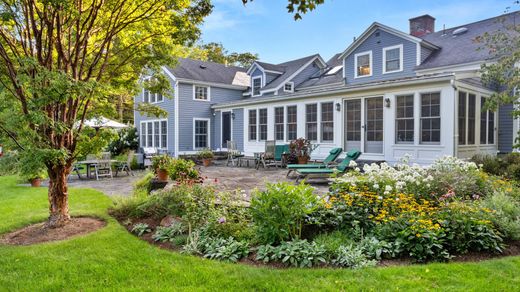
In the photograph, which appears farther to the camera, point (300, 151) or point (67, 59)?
point (300, 151)

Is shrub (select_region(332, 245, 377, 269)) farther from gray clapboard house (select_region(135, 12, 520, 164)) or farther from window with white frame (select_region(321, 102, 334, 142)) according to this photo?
window with white frame (select_region(321, 102, 334, 142))

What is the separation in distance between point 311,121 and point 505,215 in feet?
31.0

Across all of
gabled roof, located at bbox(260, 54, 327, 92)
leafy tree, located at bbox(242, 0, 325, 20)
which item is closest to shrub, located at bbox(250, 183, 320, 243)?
leafy tree, located at bbox(242, 0, 325, 20)

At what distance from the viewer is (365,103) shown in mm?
11812

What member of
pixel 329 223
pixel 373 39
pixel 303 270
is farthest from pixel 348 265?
pixel 373 39

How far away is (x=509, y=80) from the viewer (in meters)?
9.98

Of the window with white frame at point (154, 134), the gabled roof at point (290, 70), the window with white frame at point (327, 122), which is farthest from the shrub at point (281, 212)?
the window with white frame at point (154, 134)

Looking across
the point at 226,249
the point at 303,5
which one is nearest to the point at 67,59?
the point at 226,249

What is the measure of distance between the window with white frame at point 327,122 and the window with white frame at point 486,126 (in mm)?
5045

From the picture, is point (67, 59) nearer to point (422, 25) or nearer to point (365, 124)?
point (365, 124)

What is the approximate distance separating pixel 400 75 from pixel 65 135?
530 inches

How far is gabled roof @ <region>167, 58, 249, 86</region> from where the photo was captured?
19458mm

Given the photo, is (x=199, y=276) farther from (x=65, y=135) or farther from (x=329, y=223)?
(x=65, y=135)

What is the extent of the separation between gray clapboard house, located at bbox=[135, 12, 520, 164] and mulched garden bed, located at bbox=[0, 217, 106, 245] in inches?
364
